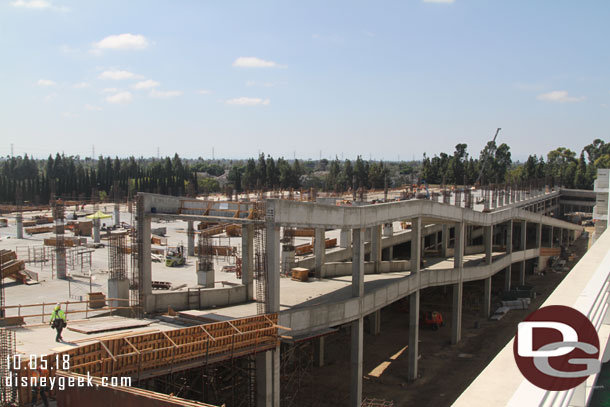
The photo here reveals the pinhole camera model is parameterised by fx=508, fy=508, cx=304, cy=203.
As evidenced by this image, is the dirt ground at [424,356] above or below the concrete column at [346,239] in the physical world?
below

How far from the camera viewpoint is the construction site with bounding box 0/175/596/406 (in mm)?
14047

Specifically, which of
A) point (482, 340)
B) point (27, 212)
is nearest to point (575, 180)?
point (482, 340)

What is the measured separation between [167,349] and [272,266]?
16.4 ft

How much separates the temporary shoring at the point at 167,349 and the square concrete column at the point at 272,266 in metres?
0.55

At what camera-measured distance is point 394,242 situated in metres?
41.2

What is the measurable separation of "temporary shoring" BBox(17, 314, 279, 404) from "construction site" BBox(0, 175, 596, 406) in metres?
0.04

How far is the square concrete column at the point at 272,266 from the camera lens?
17.7 metres

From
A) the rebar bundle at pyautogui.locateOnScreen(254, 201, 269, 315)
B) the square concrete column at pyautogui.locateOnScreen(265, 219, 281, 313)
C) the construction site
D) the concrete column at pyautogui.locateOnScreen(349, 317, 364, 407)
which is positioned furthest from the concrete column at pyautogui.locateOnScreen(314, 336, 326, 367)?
the square concrete column at pyautogui.locateOnScreen(265, 219, 281, 313)

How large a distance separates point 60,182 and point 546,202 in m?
87.8

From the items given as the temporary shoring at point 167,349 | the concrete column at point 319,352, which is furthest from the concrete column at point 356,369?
the temporary shoring at point 167,349

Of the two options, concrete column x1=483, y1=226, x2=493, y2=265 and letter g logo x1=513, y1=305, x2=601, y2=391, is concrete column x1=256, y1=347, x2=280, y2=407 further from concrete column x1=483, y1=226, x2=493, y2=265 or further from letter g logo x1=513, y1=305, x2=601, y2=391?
concrete column x1=483, y1=226, x2=493, y2=265

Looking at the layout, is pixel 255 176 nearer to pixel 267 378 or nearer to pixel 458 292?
pixel 458 292

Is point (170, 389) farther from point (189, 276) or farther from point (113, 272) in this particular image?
point (189, 276)

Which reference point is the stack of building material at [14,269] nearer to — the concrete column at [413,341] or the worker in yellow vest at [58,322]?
the worker in yellow vest at [58,322]
